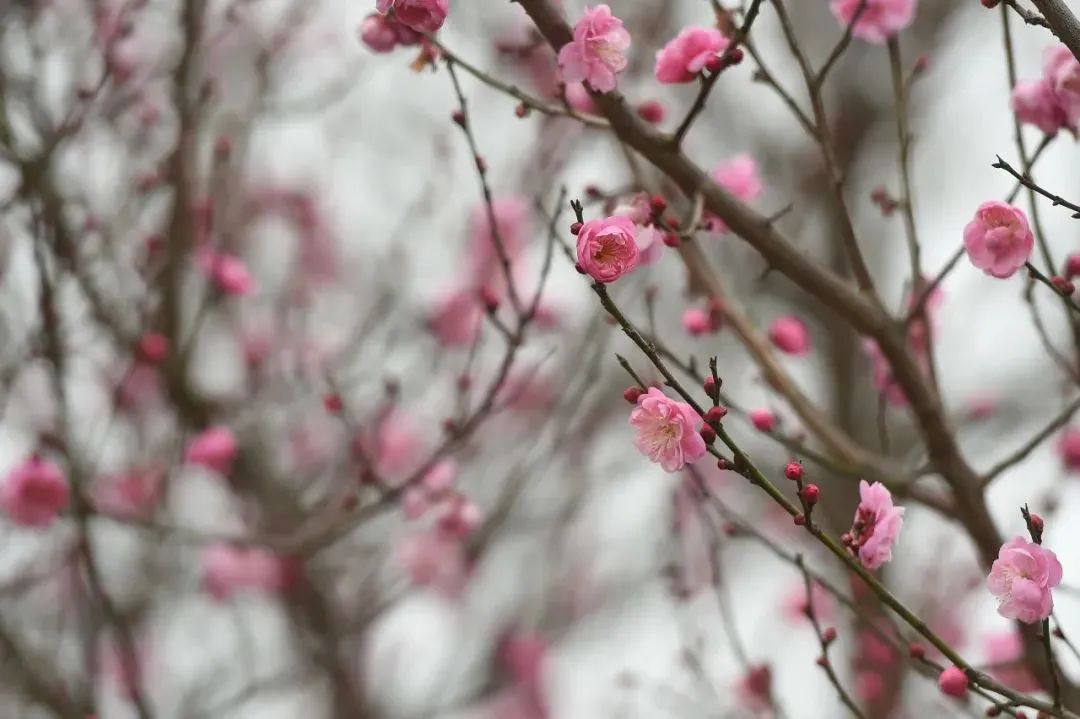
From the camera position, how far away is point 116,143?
434 centimetres

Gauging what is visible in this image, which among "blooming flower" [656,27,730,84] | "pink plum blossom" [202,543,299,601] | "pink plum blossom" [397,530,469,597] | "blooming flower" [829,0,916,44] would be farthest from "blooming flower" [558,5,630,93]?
"pink plum blossom" [202,543,299,601]

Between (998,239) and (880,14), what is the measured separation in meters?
0.88

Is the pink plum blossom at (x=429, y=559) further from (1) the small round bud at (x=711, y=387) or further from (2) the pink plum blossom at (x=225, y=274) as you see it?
(1) the small round bud at (x=711, y=387)

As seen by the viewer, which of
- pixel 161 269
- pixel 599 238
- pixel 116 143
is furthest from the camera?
pixel 116 143

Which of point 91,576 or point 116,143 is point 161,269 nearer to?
point 116,143

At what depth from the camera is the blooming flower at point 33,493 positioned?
117 inches

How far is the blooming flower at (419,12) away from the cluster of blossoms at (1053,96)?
1.21m

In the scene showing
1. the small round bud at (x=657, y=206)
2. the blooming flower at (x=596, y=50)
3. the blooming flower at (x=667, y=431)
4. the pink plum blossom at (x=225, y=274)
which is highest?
the blooming flower at (x=596, y=50)

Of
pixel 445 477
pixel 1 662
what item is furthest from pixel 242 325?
pixel 445 477

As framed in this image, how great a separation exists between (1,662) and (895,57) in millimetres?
3690

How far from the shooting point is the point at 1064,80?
2100 millimetres

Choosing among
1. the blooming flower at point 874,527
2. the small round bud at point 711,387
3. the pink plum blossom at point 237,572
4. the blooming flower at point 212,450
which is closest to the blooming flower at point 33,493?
the blooming flower at point 212,450

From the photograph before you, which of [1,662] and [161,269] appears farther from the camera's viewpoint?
[1,662]

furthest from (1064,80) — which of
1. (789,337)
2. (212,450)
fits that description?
(212,450)
